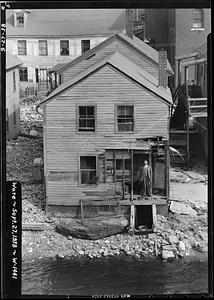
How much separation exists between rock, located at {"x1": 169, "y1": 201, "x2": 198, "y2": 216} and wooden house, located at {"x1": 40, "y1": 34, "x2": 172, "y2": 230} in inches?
5.0

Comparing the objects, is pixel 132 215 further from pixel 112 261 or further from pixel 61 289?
pixel 61 289

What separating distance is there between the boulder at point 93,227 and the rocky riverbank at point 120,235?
5cm

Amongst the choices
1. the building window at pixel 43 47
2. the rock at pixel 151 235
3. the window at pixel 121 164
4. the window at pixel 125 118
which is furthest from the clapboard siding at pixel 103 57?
the rock at pixel 151 235

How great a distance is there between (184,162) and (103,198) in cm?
79

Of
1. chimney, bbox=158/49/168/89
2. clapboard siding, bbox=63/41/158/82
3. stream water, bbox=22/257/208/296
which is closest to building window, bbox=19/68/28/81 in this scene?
clapboard siding, bbox=63/41/158/82

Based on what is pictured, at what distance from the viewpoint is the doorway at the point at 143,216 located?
3911 millimetres

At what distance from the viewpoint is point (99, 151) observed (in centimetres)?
367

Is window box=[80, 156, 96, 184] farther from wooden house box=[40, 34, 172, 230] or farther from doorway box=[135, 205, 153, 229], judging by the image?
doorway box=[135, 205, 153, 229]

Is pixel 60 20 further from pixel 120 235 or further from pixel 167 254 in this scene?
pixel 167 254

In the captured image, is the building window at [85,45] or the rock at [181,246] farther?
the rock at [181,246]

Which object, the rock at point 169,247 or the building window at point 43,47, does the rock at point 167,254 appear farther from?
the building window at point 43,47

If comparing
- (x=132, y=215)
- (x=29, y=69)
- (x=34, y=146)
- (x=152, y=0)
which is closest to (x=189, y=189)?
(x=132, y=215)

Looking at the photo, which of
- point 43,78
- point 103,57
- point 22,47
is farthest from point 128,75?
point 22,47

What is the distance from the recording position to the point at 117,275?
3.05 metres
